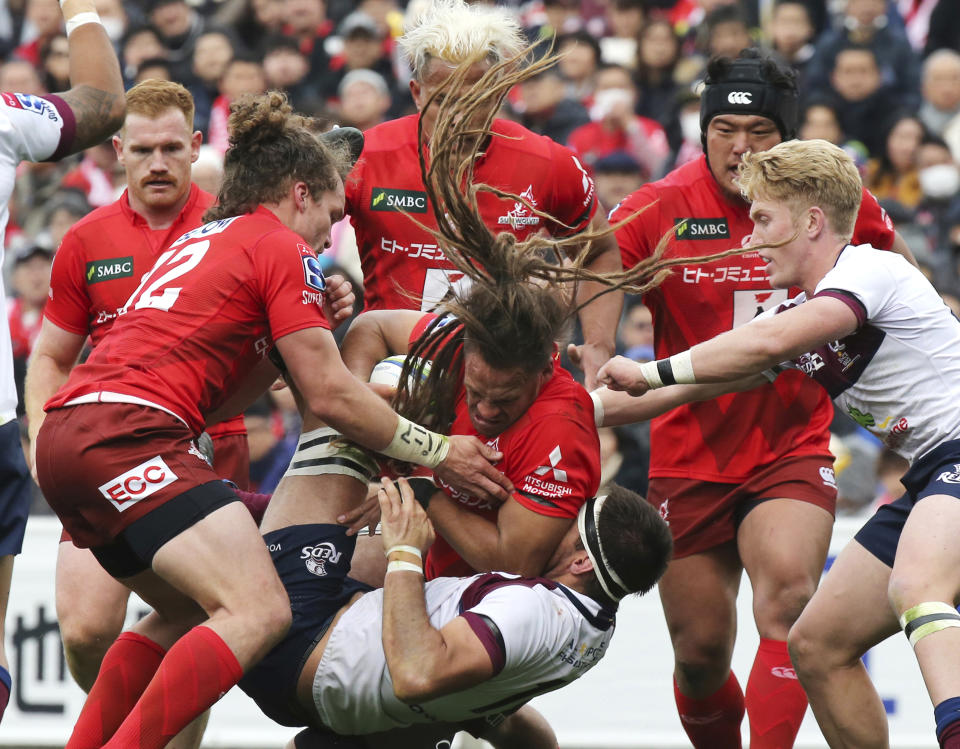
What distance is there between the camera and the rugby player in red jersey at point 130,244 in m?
5.59

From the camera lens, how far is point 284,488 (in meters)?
4.59

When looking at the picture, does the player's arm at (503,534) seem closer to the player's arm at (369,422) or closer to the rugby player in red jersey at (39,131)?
the player's arm at (369,422)

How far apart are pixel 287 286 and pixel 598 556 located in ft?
3.93

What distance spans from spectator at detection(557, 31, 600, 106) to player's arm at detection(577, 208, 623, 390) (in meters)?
5.82

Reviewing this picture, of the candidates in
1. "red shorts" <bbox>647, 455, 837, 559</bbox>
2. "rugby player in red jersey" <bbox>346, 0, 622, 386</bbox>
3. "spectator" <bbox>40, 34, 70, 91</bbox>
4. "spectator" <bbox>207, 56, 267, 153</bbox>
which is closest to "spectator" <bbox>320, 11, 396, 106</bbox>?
"spectator" <bbox>207, 56, 267, 153</bbox>

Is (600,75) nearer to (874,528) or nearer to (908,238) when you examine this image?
(908,238)

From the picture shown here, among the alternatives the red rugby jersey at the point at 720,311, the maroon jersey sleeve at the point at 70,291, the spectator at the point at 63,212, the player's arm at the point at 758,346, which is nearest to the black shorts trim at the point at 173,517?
the player's arm at the point at 758,346

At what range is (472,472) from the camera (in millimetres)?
4340

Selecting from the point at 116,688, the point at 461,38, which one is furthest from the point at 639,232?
the point at 116,688

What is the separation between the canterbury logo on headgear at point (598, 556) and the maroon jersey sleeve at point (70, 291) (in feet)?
7.95

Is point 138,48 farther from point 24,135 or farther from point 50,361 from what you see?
point 24,135

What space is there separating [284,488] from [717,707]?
6.77ft

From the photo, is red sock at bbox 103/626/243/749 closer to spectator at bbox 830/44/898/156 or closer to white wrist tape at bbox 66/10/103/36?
white wrist tape at bbox 66/10/103/36

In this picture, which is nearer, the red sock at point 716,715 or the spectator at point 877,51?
the red sock at point 716,715
